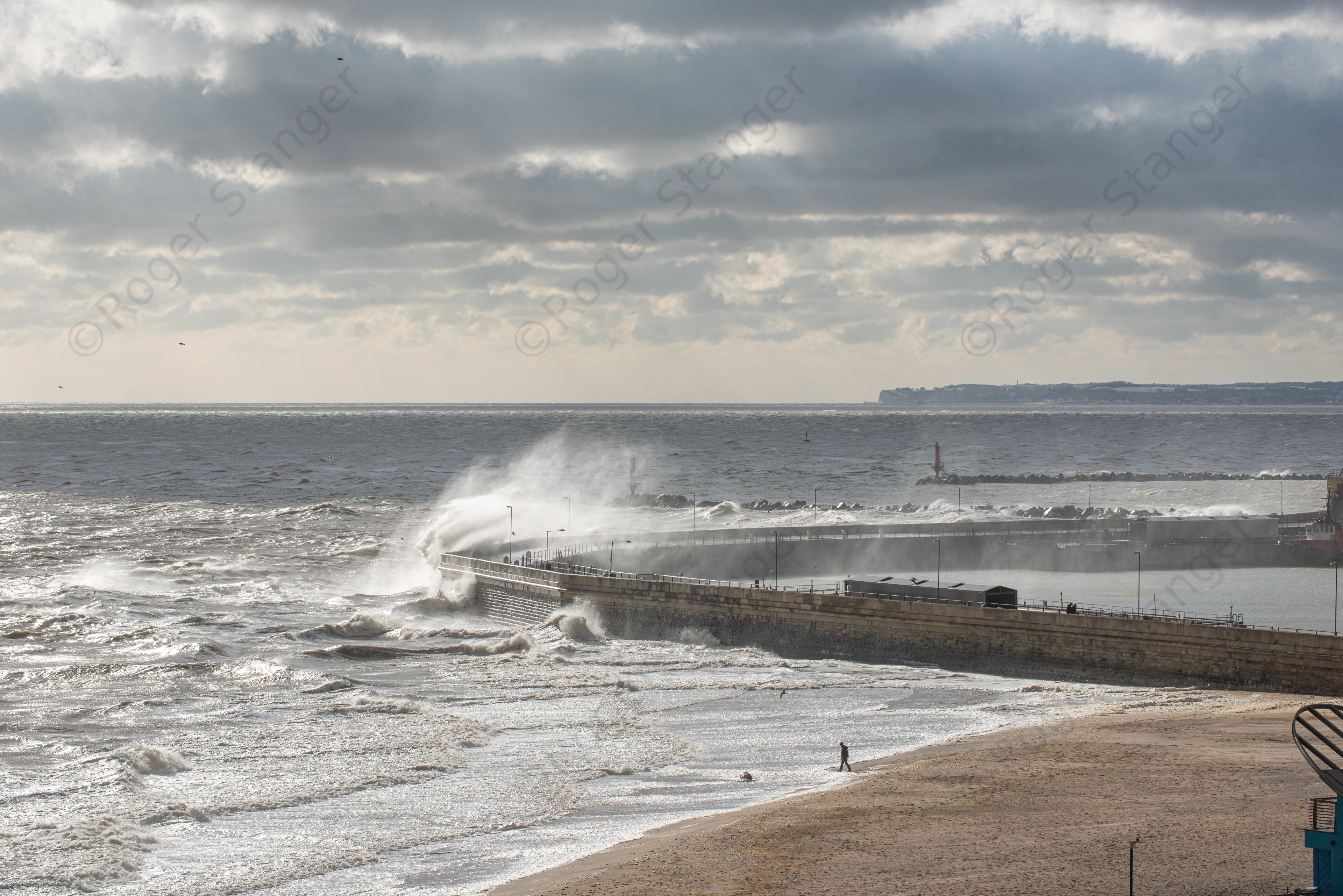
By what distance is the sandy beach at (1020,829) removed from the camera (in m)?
20.7

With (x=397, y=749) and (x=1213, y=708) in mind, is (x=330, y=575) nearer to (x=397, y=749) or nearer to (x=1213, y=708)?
(x=397, y=749)

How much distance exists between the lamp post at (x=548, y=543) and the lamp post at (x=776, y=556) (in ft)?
39.1

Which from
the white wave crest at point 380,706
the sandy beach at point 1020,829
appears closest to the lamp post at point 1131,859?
the sandy beach at point 1020,829

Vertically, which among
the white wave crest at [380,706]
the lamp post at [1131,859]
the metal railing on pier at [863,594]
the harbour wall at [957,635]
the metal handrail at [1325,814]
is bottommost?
the lamp post at [1131,859]

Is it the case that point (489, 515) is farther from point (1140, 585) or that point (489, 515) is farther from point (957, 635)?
A: point (957, 635)

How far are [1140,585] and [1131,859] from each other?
38.8 m

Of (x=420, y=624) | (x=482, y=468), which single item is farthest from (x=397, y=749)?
(x=482, y=468)

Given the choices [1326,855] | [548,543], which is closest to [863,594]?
[548,543]

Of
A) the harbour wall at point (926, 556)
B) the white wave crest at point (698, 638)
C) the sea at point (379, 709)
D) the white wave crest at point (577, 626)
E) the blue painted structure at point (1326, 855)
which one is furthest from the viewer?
the harbour wall at point (926, 556)

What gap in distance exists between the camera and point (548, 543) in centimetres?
6650

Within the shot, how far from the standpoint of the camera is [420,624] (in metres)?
51.6

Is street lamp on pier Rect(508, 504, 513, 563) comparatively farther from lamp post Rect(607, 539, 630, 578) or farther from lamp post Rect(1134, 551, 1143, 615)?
lamp post Rect(1134, 551, 1143, 615)

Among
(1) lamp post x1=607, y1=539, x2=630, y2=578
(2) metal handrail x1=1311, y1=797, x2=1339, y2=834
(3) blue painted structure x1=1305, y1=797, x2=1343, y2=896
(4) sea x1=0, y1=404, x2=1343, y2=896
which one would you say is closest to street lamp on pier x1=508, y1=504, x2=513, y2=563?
(4) sea x1=0, y1=404, x2=1343, y2=896

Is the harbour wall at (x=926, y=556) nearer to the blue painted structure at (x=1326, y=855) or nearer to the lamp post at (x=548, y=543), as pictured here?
the lamp post at (x=548, y=543)
